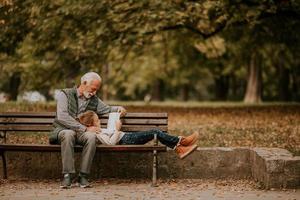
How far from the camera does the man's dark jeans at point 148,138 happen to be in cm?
802

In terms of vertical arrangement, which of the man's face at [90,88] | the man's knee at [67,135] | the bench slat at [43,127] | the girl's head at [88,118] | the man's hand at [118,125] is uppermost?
the man's face at [90,88]

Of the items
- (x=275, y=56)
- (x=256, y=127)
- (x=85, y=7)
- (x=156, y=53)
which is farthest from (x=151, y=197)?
(x=156, y=53)

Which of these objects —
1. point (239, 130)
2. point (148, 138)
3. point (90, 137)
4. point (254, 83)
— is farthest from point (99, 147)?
point (254, 83)

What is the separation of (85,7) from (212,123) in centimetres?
470

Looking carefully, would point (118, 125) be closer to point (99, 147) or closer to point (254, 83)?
point (99, 147)

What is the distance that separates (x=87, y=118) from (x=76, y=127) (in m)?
0.32

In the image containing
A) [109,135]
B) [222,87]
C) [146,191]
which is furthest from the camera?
[222,87]

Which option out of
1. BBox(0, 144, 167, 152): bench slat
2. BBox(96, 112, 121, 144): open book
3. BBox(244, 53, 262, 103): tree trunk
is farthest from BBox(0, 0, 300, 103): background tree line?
BBox(96, 112, 121, 144): open book

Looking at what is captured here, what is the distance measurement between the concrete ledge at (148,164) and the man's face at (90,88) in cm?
97

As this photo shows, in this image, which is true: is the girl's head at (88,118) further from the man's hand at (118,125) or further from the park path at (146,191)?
the park path at (146,191)

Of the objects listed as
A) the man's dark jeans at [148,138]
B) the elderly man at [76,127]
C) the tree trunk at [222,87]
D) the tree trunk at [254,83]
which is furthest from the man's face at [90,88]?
the tree trunk at [222,87]

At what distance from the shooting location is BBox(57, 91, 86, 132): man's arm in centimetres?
791

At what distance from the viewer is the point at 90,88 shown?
8180 millimetres

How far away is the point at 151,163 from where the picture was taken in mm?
8656
